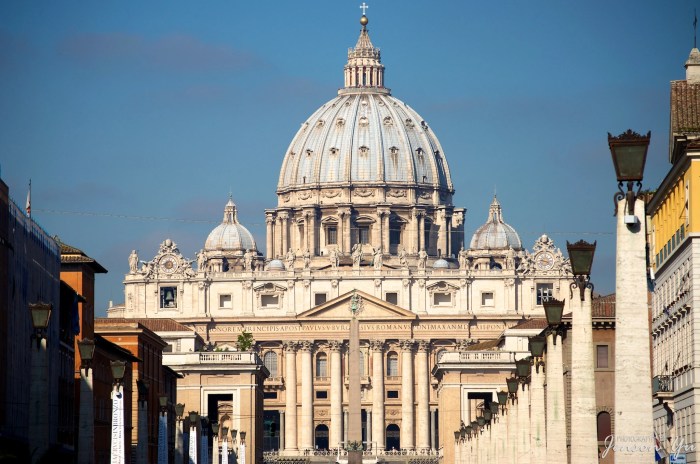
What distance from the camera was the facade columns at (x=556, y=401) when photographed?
3981 centimetres

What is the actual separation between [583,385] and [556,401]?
22.3ft

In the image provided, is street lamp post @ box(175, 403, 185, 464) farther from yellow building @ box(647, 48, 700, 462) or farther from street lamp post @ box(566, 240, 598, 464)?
street lamp post @ box(566, 240, 598, 464)

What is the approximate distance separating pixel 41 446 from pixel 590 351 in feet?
54.7

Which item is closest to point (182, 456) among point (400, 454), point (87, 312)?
point (87, 312)

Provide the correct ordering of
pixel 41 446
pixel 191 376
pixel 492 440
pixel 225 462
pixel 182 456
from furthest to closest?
1. pixel 191 376
2. pixel 225 462
3. pixel 182 456
4. pixel 492 440
5. pixel 41 446

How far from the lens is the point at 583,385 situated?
3331 cm

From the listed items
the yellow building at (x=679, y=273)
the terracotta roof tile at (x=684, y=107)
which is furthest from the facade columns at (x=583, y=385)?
the terracotta roof tile at (x=684, y=107)

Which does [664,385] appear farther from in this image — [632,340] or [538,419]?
[632,340]

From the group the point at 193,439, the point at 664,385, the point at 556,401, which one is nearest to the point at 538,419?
the point at 556,401

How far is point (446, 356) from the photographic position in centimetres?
15800

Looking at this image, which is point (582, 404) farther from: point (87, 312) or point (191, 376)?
point (191, 376)

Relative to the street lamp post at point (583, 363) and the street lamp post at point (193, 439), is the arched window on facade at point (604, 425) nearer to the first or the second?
the street lamp post at point (193, 439)

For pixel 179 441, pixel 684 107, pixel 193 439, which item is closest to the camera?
pixel 684 107

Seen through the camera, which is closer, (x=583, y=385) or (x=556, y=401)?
(x=583, y=385)
